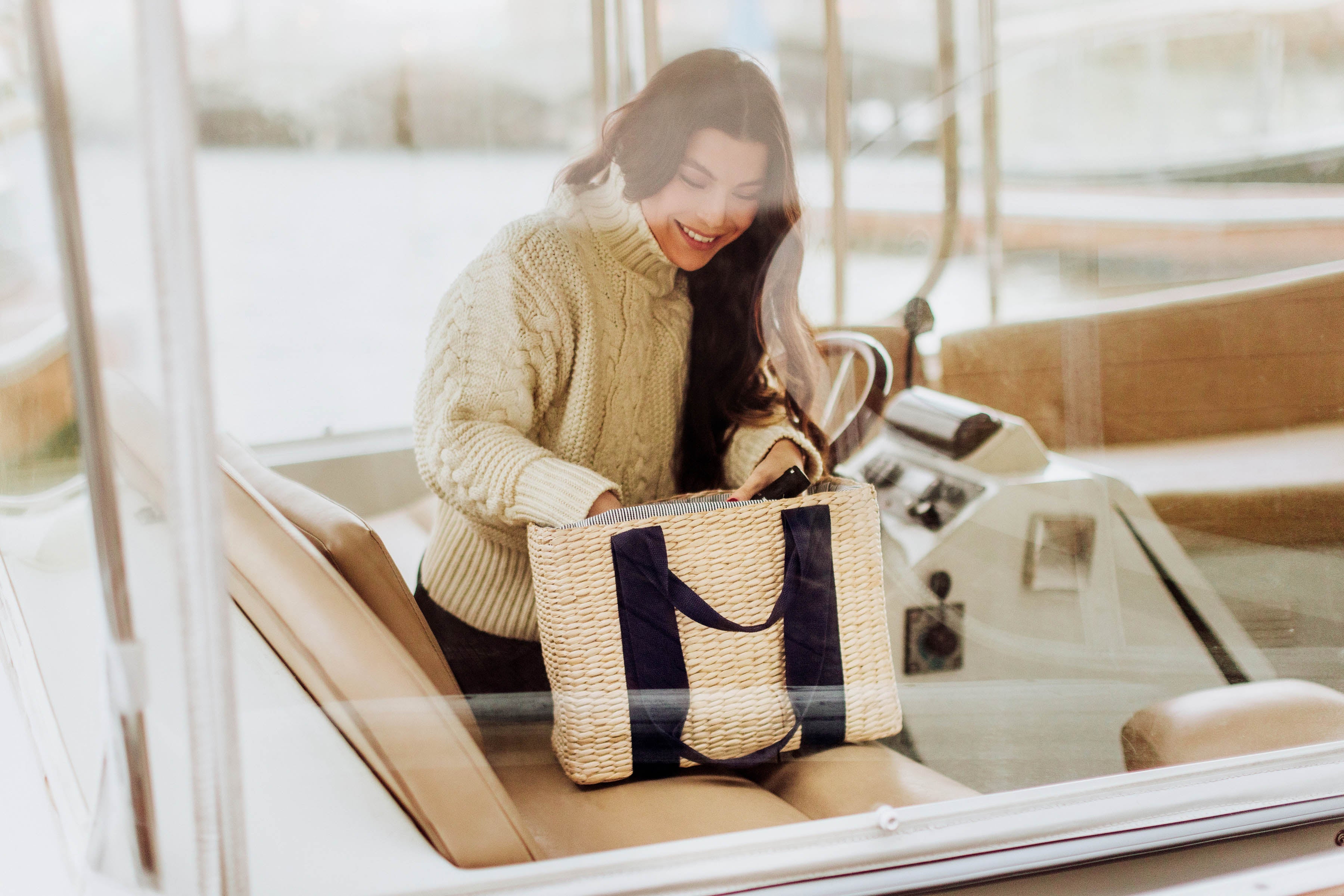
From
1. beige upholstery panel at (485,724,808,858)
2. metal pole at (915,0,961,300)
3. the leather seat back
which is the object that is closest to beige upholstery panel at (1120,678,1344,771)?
beige upholstery panel at (485,724,808,858)

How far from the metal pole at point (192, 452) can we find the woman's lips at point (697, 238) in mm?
694

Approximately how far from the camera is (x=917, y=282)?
236 cm

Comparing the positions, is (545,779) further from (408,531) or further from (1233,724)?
(1233,724)

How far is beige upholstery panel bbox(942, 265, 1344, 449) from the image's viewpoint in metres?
2.12

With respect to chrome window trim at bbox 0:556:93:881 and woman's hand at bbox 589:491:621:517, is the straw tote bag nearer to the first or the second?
woman's hand at bbox 589:491:621:517

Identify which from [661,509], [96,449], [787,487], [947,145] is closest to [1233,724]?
[787,487]

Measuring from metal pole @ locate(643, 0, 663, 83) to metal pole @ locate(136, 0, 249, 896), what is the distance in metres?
0.87

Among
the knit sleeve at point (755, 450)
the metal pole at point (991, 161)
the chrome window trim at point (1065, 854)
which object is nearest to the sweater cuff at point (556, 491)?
the knit sleeve at point (755, 450)

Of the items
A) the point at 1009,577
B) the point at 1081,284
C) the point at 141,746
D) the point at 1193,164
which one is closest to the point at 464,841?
the point at 141,746

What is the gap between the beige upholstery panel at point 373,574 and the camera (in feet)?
3.14

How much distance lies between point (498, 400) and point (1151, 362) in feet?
5.82

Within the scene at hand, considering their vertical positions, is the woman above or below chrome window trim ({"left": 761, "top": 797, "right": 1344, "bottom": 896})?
above

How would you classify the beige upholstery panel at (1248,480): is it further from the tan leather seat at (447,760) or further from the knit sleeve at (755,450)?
the tan leather seat at (447,760)

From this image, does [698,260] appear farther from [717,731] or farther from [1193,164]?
[1193,164]
